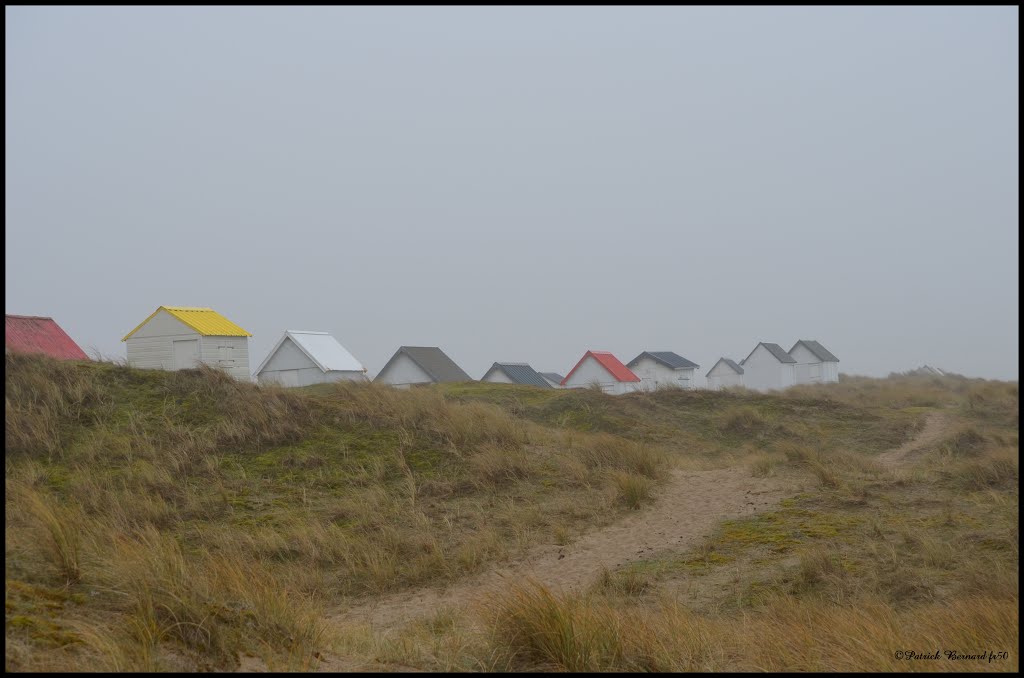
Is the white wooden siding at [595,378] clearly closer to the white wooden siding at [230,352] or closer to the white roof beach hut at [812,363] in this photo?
the white roof beach hut at [812,363]

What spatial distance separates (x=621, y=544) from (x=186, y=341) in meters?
20.4

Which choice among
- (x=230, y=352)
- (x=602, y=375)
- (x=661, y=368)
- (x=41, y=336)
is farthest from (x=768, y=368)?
(x=41, y=336)

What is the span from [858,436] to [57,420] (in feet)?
74.7

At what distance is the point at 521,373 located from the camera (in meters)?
51.5

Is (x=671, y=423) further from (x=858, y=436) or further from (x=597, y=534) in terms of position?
(x=597, y=534)

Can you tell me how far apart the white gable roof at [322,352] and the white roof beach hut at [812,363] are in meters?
33.3

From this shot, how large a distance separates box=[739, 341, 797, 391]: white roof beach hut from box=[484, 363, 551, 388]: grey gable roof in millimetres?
14752

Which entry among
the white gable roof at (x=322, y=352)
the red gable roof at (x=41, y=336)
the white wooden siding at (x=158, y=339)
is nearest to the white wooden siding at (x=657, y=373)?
the white gable roof at (x=322, y=352)

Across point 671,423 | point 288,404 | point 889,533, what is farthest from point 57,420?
point 671,423

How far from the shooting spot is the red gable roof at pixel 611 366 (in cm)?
4747

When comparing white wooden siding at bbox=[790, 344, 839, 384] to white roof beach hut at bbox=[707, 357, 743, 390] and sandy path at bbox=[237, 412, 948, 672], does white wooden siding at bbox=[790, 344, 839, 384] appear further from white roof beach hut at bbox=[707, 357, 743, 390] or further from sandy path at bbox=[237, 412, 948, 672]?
sandy path at bbox=[237, 412, 948, 672]

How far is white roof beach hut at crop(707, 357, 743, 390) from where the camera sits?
201ft

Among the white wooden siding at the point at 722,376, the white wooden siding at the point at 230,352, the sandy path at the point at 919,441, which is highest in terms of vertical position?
the white wooden siding at the point at 230,352

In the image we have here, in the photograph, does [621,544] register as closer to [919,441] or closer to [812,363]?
[919,441]
